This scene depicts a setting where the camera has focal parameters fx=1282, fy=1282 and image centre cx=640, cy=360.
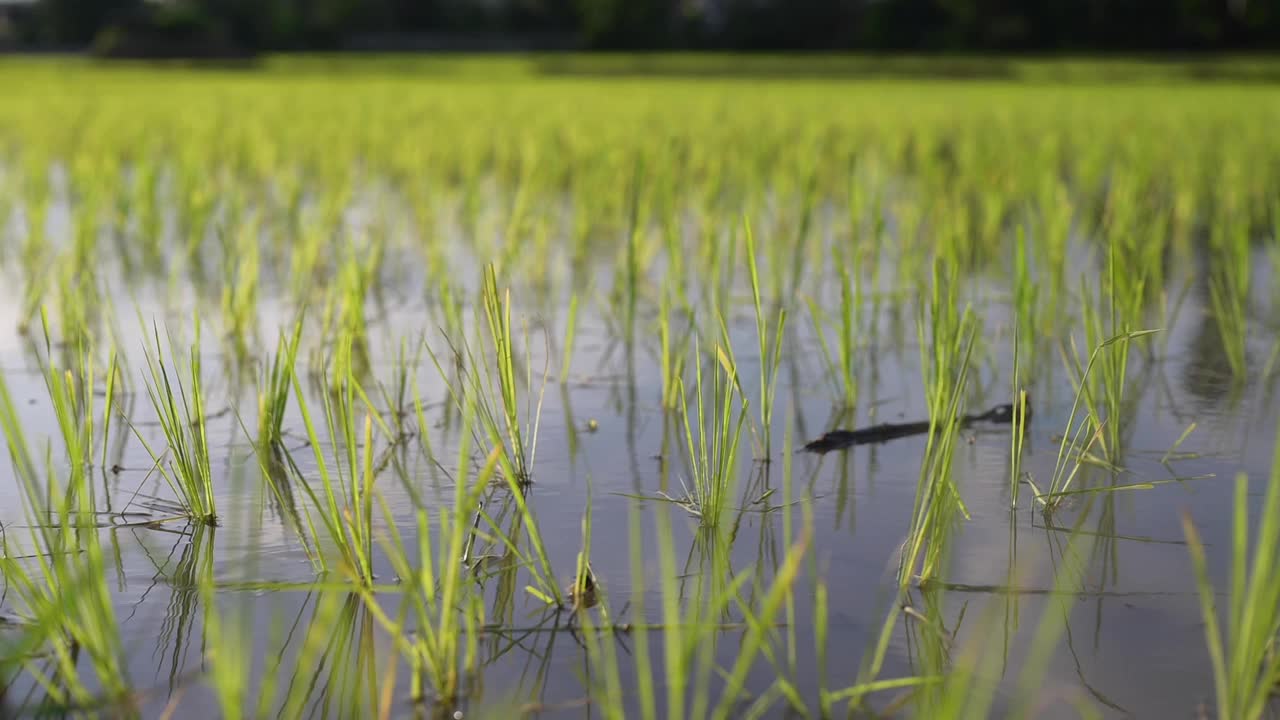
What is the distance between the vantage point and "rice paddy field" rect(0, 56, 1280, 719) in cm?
110

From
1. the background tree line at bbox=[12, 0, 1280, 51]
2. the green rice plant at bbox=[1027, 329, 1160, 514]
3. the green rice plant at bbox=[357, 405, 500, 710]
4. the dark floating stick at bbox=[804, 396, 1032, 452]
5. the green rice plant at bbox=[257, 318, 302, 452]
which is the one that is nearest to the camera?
the green rice plant at bbox=[357, 405, 500, 710]

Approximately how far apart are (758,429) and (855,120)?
6.59 metres

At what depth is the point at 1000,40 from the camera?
31.1 meters

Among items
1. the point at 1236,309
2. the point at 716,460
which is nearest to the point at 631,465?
the point at 716,460

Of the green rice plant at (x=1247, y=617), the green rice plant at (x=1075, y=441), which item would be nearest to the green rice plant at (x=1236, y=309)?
the green rice plant at (x=1075, y=441)

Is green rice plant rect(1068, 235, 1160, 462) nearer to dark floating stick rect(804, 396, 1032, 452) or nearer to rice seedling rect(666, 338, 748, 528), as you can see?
dark floating stick rect(804, 396, 1032, 452)

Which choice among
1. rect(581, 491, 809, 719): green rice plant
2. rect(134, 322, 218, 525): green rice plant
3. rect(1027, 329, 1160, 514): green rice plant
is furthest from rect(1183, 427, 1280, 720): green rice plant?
rect(134, 322, 218, 525): green rice plant

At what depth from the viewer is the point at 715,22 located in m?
38.1

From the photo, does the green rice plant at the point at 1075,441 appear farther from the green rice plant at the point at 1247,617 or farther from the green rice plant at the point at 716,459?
the green rice plant at the point at 1247,617

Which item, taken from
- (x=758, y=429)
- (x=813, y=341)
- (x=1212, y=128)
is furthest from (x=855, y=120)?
(x=758, y=429)

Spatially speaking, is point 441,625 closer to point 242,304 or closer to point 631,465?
point 631,465

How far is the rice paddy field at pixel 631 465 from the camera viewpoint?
110 cm

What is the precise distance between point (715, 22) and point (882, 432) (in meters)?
37.7

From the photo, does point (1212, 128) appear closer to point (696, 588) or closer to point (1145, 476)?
point (1145, 476)
